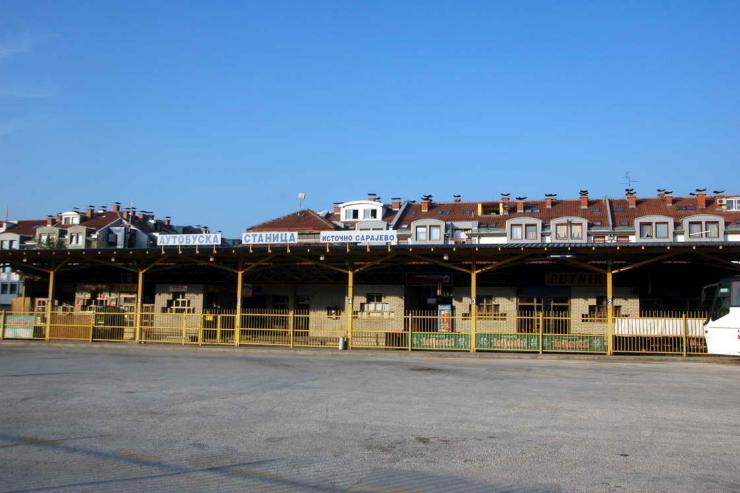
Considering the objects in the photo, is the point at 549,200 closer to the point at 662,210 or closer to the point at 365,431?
the point at 662,210

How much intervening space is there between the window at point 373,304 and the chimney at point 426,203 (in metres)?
25.0

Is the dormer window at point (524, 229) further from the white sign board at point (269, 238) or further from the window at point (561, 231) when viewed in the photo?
the white sign board at point (269, 238)

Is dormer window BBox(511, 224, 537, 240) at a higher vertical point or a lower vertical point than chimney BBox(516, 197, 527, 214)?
lower

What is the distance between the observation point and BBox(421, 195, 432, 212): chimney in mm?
57594

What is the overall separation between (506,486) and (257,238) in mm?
23097

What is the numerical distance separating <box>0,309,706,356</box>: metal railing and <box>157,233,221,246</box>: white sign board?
3.13 m

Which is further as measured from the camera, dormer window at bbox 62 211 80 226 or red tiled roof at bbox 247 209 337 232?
dormer window at bbox 62 211 80 226

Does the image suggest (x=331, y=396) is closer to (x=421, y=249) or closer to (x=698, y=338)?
(x=421, y=249)

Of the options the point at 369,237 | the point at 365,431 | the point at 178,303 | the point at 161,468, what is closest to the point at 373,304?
the point at 369,237

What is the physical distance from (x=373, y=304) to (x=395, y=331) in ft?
12.4

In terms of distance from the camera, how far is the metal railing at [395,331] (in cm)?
2448

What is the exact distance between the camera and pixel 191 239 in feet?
96.6

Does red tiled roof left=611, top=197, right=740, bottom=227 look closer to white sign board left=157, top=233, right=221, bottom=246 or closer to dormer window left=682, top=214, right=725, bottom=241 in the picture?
dormer window left=682, top=214, right=725, bottom=241

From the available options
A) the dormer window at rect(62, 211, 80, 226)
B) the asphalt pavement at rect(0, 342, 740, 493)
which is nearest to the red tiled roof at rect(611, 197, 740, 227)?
the asphalt pavement at rect(0, 342, 740, 493)
